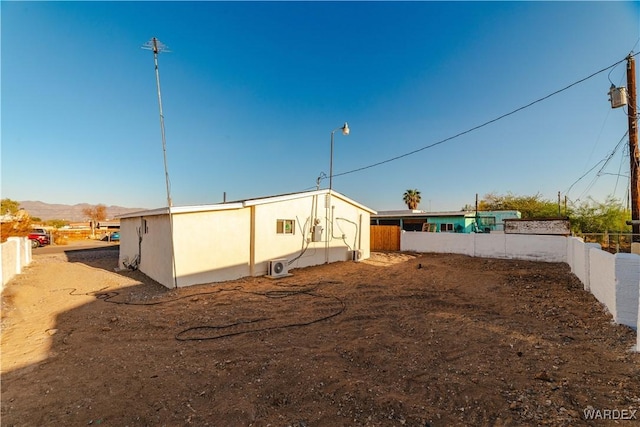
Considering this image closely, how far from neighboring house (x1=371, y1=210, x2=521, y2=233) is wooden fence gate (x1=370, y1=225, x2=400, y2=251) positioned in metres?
3.72

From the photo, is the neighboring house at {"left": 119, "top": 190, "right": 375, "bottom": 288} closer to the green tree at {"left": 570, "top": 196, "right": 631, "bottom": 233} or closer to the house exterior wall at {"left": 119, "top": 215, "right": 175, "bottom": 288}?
the house exterior wall at {"left": 119, "top": 215, "right": 175, "bottom": 288}

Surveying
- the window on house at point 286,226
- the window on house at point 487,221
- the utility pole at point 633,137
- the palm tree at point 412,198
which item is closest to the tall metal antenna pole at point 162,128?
the window on house at point 286,226

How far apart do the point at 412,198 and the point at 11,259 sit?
3895 centimetres

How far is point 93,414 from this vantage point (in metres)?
3.02

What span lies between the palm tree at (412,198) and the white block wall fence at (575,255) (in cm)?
2333

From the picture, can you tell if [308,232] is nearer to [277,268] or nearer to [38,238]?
[277,268]

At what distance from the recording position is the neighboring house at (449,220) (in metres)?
24.5

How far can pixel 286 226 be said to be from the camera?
39.9 ft

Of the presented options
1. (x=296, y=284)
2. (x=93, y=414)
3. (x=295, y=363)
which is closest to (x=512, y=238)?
(x=296, y=284)

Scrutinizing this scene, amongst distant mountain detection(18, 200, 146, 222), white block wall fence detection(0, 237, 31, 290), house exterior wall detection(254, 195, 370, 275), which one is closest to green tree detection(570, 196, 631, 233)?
house exterior wall detection(254, 195, 370, 275)

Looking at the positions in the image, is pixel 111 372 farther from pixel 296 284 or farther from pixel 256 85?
pixel 256 85

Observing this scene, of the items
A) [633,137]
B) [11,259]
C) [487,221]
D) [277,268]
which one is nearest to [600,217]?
[487,221]

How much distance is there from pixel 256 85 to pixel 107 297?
42.5 ft

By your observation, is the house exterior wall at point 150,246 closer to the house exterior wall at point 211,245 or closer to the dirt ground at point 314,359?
the house exterior wall at point 211,245
